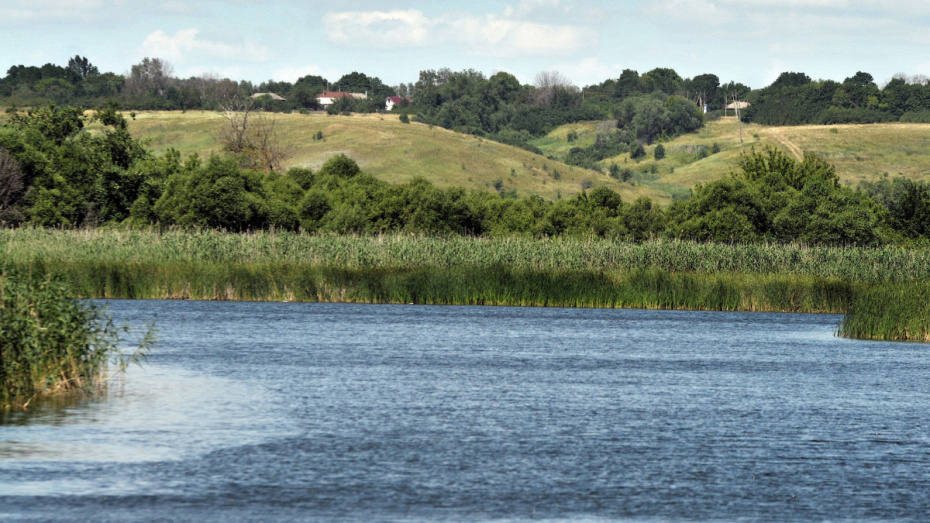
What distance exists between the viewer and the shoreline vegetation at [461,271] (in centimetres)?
4697

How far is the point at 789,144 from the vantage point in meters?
183

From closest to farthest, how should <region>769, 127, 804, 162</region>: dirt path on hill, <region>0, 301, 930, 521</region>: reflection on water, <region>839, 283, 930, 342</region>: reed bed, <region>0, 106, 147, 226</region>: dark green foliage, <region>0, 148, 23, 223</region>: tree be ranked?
1. <region>0, 301, 930, 521</region>: reflection on water
2. <region>839, 283, 930, 342</region>: reed bed
3. <region>0, 148, 23, 223</region>: tree
4. <region>0, 106, 147, 226</region>: dark green foliage
5. <region>769, 127, 804, 162</region>: dirt path on hill

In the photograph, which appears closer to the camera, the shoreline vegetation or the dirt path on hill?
the shoreline vegetation

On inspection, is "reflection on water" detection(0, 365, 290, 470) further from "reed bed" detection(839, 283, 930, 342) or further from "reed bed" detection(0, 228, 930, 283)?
"reed bed" detection(0, 228, 930, 283)

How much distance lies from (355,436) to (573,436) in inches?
151

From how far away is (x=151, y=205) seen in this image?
76.8 meters

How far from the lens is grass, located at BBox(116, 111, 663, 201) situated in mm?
149000

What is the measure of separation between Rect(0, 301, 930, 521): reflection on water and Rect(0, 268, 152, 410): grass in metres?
0.64

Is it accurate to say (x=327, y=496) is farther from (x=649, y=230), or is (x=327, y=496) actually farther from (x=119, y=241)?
(x=649, y=230)

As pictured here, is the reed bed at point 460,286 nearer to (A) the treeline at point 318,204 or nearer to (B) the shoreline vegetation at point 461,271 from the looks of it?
(B) the shoreline vegetation at point 461,271

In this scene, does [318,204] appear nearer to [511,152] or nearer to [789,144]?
[511,152]

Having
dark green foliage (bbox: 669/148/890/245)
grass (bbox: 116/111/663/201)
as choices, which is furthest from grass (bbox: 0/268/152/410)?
grass (bbox: 116/111/663/201)

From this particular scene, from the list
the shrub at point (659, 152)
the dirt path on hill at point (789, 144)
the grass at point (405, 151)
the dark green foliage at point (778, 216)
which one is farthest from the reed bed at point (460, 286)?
the shrub at point (659, 152)

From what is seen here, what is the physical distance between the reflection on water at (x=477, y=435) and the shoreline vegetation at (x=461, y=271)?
1301 cm
